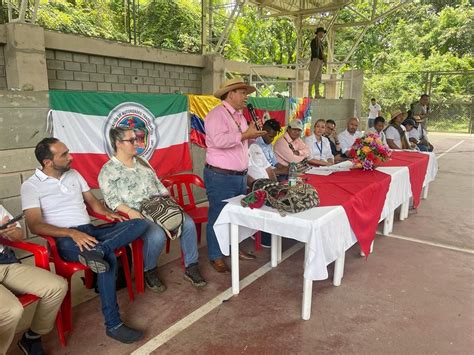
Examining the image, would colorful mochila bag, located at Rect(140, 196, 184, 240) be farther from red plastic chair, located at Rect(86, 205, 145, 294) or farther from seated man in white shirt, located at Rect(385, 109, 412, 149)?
seated man in white shirt, located at Rect(385, 109, 412, 149)

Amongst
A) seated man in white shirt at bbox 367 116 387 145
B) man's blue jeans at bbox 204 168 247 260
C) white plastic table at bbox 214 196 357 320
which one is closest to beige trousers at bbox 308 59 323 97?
seated man in white shirt at bbox 367 116 387 145

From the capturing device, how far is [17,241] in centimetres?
228

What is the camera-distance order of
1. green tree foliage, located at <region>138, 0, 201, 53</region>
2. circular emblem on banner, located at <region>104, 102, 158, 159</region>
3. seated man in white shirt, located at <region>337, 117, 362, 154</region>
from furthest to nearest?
1. green tree foliage, located at <region>138, 0, 201, 53</region>
2. seated man in white shirt, located at <region>337, 117, 362, 154</region>
3. circular emblem on banner, located at <region>104, 102, 158, 159</region>

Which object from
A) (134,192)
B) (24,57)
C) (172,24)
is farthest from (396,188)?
(172,24)

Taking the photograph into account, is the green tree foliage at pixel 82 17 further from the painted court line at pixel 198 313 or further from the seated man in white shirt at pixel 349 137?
the painted court line at pixel 198 313

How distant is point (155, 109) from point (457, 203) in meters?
4.57

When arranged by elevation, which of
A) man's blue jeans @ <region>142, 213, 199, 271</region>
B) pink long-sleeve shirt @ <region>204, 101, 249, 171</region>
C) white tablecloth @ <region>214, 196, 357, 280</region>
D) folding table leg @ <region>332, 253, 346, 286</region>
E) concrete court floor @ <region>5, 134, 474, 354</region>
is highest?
pink long-sleeve shirt @ <region>204, 101, 249, 171</region>

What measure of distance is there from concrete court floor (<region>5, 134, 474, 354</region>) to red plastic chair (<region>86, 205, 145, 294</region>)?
0.09 meters

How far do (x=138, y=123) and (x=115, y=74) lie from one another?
3721 millimetres

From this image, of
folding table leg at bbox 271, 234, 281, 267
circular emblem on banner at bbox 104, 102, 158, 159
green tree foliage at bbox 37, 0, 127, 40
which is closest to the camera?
folding table leg at bbox 271, 234, 281, 267

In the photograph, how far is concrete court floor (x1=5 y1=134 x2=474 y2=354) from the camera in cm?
229

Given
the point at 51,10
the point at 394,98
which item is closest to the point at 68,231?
the point at 51,10

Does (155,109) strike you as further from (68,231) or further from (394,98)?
(394,98)

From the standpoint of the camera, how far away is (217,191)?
10.4 ft
